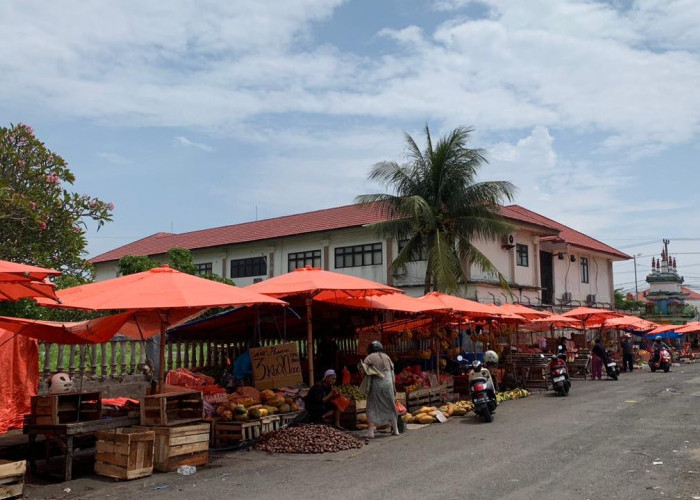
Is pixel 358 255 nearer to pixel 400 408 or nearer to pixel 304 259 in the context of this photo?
pixel 304 259

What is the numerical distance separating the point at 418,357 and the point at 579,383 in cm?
736

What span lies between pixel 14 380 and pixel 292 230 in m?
26.3

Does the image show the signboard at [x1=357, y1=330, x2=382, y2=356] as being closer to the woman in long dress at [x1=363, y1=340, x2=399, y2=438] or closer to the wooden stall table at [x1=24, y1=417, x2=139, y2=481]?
the woman in long dress at [x1=363, y1=340, x2=399, y2=438]

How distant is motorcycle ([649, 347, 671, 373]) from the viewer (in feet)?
93.5

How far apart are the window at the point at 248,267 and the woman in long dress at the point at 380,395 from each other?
26708 mm

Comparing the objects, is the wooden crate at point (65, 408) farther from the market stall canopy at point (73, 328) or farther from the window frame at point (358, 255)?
the window frame at point (358, 255)

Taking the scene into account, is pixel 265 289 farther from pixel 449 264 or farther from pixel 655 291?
pixel 655 291

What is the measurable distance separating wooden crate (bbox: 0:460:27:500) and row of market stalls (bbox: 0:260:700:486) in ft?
4.54

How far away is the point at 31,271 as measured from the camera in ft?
20.6

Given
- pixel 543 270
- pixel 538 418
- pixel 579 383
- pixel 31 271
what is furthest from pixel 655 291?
pixel 31 271

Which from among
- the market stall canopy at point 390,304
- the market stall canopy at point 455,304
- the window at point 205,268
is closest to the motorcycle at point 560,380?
the market stall canopy at point 455,304

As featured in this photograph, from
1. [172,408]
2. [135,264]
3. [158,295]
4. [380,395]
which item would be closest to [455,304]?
[380,395]

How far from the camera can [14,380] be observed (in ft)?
34.8

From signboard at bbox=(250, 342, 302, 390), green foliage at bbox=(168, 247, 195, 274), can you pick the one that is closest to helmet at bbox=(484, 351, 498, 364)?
signboard at bbox=(250, 342, 302, 390)
